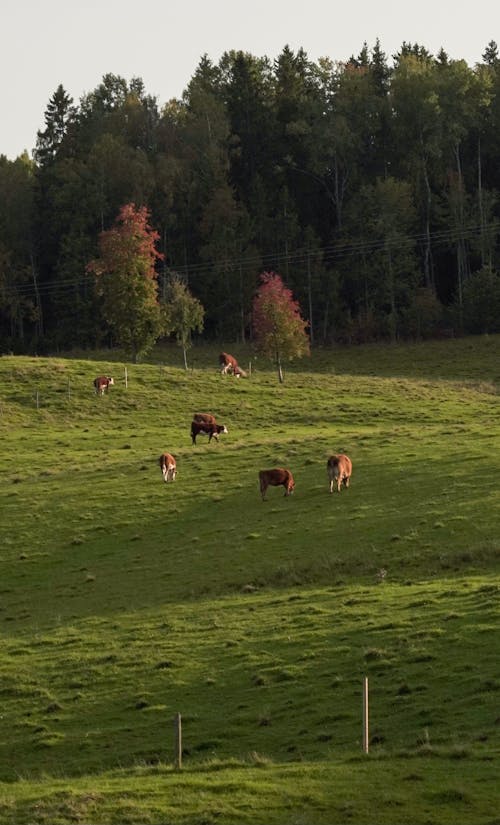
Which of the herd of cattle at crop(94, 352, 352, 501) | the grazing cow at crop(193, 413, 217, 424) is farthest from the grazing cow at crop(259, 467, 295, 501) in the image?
the grazing cow at crop(193, 413, 217, 424)

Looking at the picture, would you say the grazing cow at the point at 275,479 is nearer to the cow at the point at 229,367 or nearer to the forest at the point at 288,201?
the cow at the point at 229,367

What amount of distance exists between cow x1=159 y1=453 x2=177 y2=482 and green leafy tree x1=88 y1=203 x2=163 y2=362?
35699mm

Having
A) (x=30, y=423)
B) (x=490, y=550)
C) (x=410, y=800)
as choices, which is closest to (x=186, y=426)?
(x=30, y=423)

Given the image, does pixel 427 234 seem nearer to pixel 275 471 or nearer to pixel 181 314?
pixel 181 314

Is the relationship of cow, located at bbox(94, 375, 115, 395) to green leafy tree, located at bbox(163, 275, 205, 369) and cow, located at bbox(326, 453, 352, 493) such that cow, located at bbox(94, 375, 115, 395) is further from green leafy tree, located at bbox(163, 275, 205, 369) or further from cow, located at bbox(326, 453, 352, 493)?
cow, located at bbox(326, 453, 352, 493)

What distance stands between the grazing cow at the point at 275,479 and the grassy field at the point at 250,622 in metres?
0.48

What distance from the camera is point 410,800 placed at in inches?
727

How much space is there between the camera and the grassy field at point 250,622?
1977 cm

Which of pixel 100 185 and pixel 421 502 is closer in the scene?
pixel 421 502

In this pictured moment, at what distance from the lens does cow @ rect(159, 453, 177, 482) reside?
47625 millimetres

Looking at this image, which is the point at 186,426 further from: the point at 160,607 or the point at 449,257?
the point at 449,257

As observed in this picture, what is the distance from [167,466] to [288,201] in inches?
2815

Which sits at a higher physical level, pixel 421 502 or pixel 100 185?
pixel 100 185

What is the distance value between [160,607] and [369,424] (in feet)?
98.2
